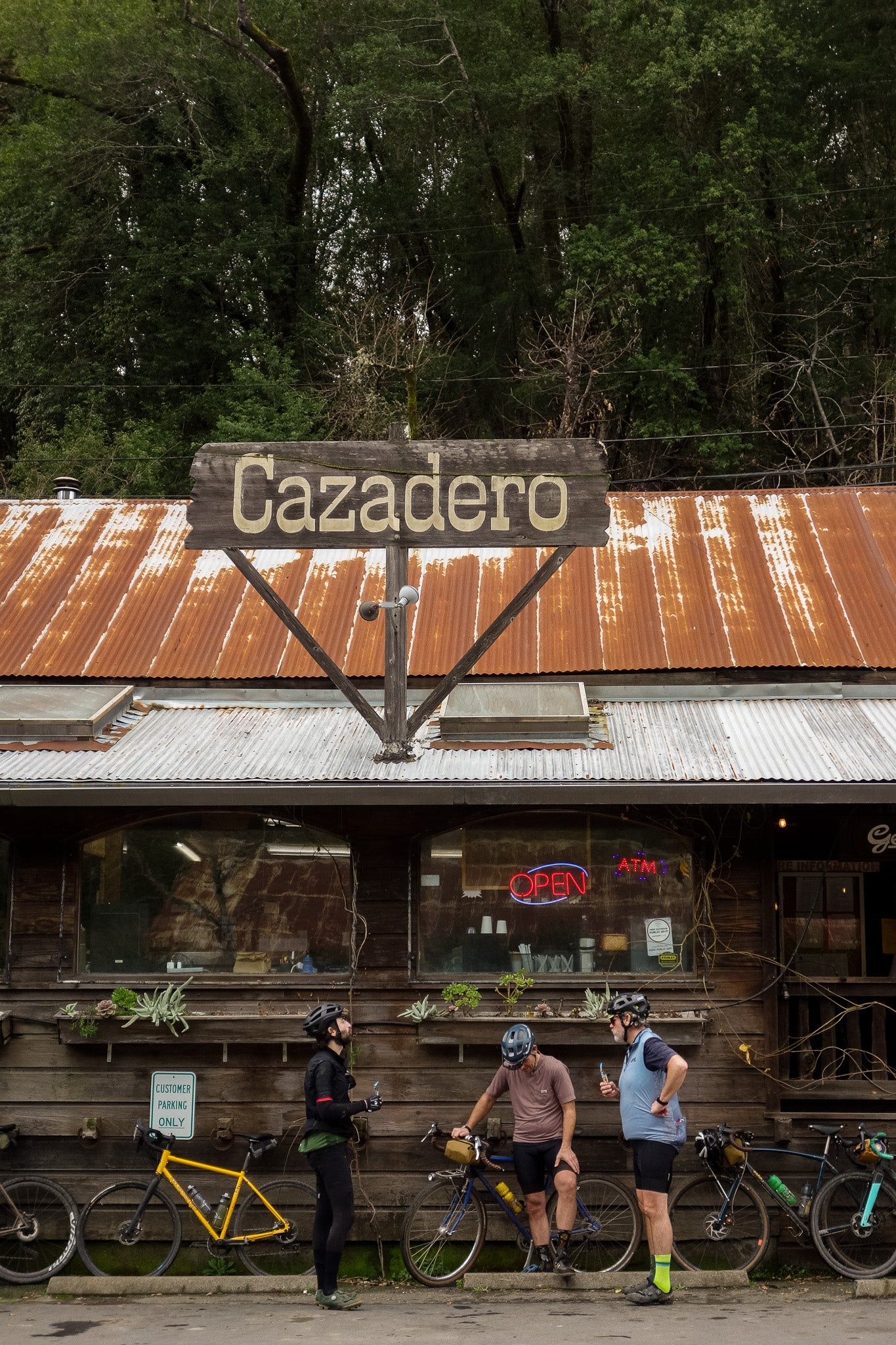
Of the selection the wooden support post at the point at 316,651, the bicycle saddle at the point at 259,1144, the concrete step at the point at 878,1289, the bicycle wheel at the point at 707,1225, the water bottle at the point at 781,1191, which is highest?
the wooden support post at the point at 316,651

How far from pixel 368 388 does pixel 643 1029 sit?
58.9 feet

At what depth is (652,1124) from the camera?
7.37m

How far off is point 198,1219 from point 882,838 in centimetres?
559

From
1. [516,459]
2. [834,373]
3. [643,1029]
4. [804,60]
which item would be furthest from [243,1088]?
[804,60]

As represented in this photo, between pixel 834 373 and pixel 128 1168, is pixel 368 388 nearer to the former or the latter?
pixel 834 373

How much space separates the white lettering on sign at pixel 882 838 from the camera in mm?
9305

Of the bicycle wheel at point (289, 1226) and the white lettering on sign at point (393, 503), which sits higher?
the white lettering on sign at point (393, 503)

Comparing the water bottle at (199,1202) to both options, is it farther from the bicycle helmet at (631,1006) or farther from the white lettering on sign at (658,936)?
the white lettering on sign at (658,936)

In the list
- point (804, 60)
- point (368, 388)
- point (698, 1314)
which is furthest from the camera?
point (804, 60)

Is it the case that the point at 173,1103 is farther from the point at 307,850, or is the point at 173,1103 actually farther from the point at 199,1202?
the point at 307,850

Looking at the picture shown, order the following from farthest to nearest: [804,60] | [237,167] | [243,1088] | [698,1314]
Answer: [237,167]
[804,60]
[243,1088]
[698,1314]

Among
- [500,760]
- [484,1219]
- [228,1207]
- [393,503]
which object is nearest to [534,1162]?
[484,1219]

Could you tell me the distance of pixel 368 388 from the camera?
23672mm

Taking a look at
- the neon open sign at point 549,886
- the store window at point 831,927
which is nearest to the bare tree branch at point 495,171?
→ the store window at point 831,927
